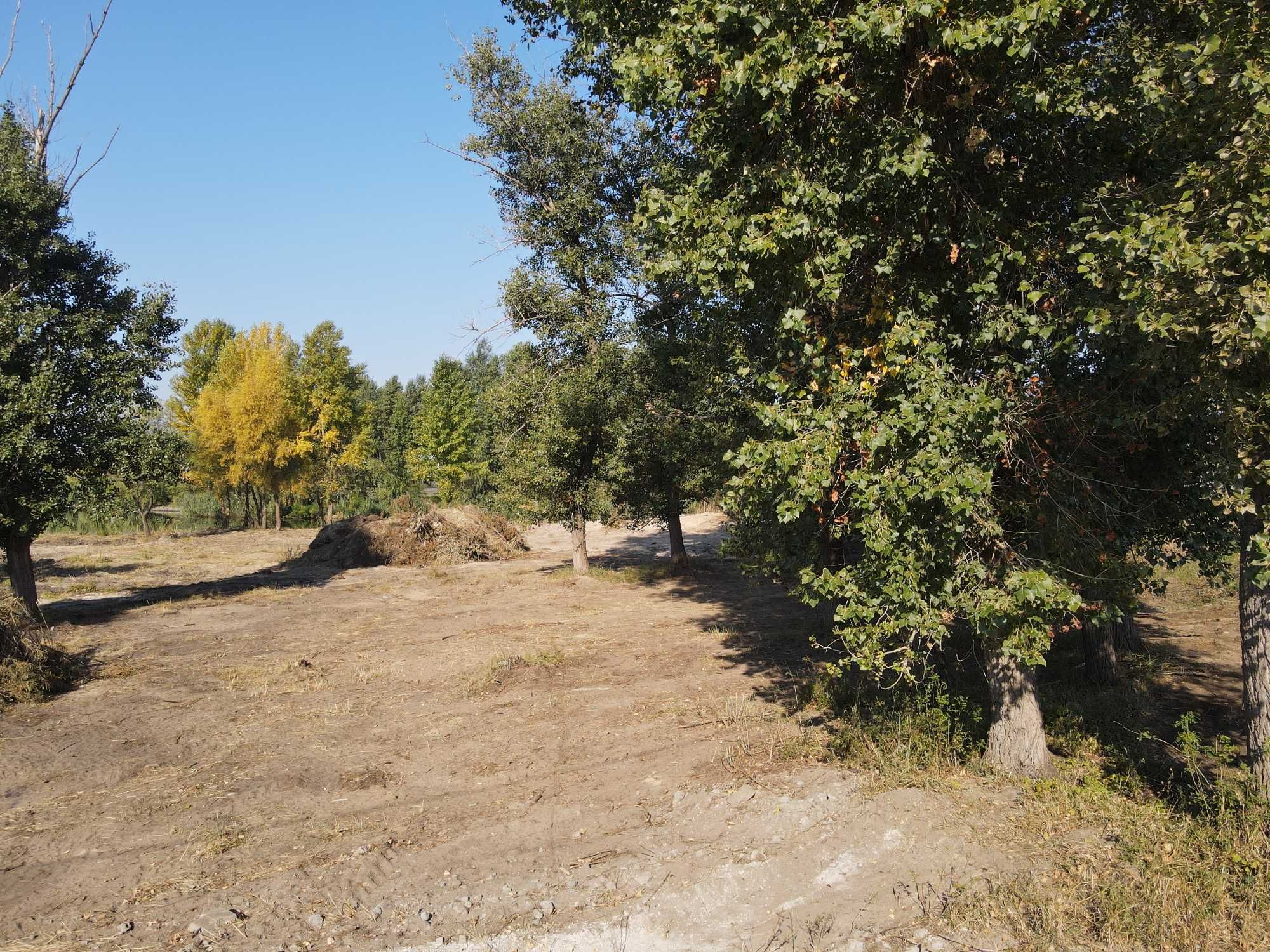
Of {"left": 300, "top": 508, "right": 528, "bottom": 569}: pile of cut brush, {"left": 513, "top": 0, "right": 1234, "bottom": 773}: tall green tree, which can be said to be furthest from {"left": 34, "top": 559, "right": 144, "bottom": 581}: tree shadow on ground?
{"left": 513, "top": 0, "right": 1234, "bottom": 773}: tall green tree

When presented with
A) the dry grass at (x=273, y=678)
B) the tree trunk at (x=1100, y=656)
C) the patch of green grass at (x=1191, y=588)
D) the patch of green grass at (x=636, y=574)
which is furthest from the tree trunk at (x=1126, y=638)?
the patch of green grass at (x=636, y=574)

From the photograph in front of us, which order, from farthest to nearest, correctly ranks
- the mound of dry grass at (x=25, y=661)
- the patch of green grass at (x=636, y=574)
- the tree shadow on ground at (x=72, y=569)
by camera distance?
the tree shadow on ground at (x=72, y=569) < the patch of green grass at (x=636, y=574) < the mound of dry grass at (x=25, y=661)

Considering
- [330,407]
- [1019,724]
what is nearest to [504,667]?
[1019,724]

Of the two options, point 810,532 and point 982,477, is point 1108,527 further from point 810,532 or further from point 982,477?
point 810,532

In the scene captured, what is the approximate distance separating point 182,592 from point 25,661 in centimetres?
998

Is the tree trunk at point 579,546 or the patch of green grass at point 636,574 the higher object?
the tree trunk at point 579,546

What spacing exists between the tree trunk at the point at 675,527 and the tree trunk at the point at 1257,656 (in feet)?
48.7

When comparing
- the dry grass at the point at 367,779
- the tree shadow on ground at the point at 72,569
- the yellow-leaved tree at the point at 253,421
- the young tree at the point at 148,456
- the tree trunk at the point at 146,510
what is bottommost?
the dry grass at the point at 367,779

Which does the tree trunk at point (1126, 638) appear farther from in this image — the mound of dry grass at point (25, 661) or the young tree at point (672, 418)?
the mound of dry grass at point (25, 661)

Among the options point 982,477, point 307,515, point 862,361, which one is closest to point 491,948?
point 982,477

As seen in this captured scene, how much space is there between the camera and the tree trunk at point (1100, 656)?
30.0 feet

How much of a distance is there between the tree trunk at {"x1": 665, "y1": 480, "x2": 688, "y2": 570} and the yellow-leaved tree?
1996 centimetres

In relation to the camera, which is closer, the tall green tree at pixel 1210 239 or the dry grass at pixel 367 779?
the tall green tree at pixel 1210 239

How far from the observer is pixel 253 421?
33312 mm
